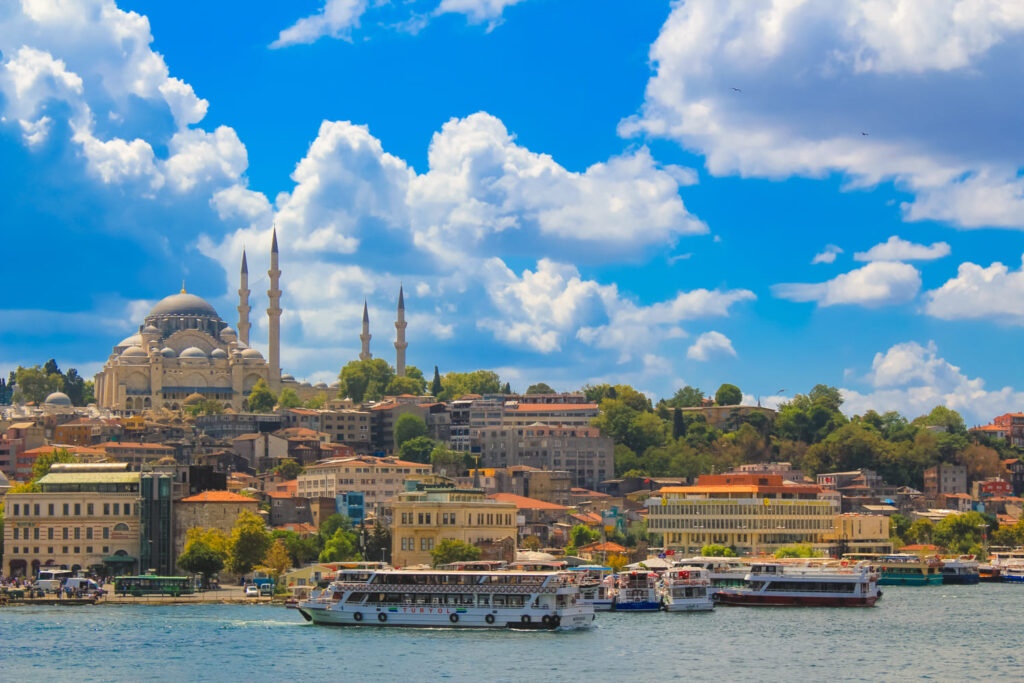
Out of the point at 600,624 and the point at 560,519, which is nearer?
the point at 600,624

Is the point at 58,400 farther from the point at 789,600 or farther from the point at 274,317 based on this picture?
the point at 789,600

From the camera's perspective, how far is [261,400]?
15838cm

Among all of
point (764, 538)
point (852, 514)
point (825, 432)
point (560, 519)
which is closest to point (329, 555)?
point (560, 519)

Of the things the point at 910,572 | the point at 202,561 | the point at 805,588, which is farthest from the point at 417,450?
the point at 805,588

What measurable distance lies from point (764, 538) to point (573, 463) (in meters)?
27.2

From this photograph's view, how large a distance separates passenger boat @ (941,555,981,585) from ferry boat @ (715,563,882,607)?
23.0m

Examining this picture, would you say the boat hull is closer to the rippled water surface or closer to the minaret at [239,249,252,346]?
the rippled water surface

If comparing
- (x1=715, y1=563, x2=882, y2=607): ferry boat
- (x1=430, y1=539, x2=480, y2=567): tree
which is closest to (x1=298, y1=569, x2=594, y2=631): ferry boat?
(x1=430, y1=539, x2=480, y2=567): tree

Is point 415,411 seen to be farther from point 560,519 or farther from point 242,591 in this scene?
point 242,591

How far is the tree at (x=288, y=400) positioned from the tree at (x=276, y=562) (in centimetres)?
7321

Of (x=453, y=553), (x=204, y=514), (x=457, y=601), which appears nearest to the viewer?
(x=457, y=601)

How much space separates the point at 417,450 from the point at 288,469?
13225mm

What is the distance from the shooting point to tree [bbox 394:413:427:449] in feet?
470

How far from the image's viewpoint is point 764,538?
368 feet
